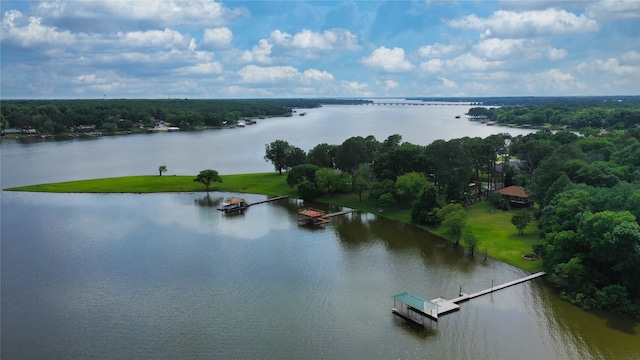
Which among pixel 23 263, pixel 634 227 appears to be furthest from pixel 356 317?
pixel 23 263

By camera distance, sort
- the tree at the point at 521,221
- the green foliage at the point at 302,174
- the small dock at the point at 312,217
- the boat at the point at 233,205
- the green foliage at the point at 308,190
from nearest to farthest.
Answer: the tree at the point at 521,221 → the small dock at the point at 312,217 → the boat at the point at 233,205 → the green foliage at the point at 308,190 → the green foliage at the point at 302,174

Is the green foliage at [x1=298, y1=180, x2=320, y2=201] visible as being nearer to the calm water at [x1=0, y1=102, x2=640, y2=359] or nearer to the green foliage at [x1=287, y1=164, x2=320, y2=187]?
the green foliage at [x1=287, y1=164, x2=320, y2=187]

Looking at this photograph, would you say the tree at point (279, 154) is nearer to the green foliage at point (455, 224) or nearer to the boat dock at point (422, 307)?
the green foliage at point (455, 224)

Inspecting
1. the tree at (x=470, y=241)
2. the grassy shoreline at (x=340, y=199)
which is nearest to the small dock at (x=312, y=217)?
the grassy shoreline at (x=340, y=199)

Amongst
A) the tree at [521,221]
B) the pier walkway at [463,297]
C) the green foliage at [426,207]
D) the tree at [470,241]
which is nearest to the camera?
the pier walkway at [463,297]

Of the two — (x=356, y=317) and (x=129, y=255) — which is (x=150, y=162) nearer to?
(x=129, y=255)

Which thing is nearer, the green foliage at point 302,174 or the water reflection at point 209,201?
the water reflection at point 209,201
